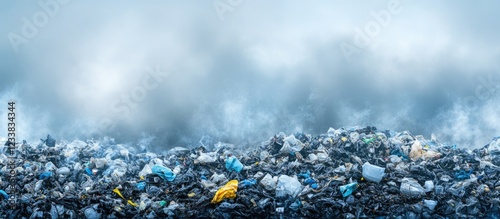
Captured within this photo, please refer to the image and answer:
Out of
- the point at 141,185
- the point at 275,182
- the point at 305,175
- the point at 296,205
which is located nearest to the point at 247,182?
the point at 275,182

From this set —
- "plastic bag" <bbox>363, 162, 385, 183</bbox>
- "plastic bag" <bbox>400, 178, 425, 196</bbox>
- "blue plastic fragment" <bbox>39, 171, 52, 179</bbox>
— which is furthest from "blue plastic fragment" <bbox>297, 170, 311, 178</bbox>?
"blue plastic fragment" <bbox>39, 171, 52, 179</bbox>

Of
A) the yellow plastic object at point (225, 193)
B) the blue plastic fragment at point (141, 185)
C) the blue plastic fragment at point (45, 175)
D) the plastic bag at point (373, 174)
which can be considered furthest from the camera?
the blue plastic fragment at point (45, 175)

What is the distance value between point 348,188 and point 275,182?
1254 millimetres

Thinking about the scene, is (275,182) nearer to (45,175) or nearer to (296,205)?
(296,205)

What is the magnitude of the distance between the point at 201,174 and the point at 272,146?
207cm

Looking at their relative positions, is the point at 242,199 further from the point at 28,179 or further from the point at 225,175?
the point at 28,179

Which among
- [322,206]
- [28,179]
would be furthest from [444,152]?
[28,179]

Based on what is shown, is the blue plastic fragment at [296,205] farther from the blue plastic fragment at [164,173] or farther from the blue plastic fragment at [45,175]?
the blue plastic fragment at [45,175]

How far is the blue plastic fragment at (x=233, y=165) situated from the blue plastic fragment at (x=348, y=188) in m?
2.19

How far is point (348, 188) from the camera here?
7.68m

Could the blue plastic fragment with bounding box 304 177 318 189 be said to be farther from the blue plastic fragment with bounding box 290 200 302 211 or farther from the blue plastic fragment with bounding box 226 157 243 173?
the blue plastic fragment with bounding box 226 157 243 173

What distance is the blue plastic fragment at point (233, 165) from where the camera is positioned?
29.8 feet

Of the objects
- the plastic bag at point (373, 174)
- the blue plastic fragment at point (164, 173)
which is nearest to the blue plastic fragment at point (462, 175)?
the plastic bag at point (373, 174)

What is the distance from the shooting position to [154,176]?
8750mm
